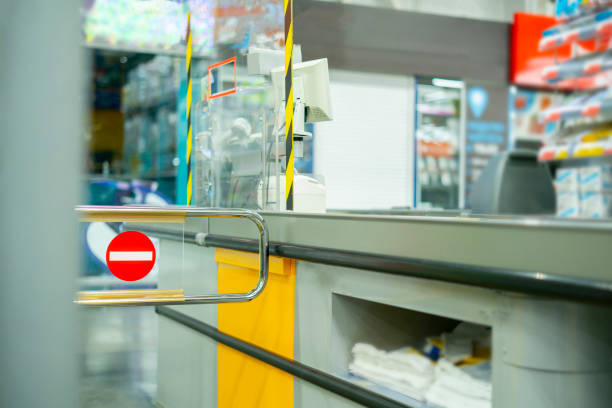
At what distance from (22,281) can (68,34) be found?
0.21 m

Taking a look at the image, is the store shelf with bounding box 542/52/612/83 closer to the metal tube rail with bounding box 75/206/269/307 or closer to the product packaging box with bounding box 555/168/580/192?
the product packaging box with bounding box 555/168/580/192

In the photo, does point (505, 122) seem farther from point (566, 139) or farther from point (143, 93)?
point (143, 93)

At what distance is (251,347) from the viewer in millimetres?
2436

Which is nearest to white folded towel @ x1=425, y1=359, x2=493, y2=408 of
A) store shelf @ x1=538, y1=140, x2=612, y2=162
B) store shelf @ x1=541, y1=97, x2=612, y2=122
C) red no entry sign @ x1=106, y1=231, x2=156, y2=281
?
red no entry sign @ x1=106, y1=231, x2=156, y2=281

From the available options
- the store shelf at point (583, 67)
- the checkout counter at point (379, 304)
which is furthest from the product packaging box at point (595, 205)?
the checkout counter at point (379, 304)

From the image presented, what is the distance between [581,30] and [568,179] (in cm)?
131

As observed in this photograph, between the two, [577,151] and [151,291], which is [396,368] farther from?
[577,151]

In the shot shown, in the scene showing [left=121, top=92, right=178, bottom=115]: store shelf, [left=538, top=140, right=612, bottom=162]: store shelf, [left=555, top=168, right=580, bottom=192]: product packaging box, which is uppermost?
[left=121, top=92, right=178, bottom=115]: store shelf

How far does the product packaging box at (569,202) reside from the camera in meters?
5.92

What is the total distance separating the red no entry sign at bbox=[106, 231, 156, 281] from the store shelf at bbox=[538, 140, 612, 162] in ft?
13.0

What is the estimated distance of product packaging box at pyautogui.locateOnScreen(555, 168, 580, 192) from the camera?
5887 millimetres

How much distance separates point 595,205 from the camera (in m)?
5.78

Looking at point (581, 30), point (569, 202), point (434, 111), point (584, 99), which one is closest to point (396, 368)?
point (584, 99)

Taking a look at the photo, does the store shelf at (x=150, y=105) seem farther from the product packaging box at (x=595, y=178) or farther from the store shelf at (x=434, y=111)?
the product packaging box at (x=595, y=178)
